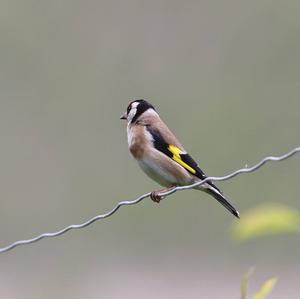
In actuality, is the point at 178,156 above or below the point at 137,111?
below

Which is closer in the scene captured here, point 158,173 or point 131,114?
point 158,173

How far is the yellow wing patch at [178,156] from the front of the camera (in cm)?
695

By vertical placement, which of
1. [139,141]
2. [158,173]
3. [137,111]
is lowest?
[158,173]

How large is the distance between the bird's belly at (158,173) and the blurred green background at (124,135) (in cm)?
348

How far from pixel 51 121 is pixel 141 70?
1537 millimetres

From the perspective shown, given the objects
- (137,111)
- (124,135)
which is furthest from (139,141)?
(124,135)

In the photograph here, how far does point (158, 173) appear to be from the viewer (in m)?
6.97

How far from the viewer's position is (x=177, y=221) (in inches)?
573

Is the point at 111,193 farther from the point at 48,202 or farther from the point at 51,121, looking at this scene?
the point at 51,121

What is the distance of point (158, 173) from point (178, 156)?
138mm

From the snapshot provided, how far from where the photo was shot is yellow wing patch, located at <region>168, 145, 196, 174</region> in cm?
695

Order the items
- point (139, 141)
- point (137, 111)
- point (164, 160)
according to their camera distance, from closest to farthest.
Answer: point (164, 160), point (139, 141), point (137, 111)

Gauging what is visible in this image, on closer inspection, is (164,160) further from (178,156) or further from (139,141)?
(139,141)

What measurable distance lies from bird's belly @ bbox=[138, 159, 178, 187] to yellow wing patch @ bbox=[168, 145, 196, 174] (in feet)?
0.26
